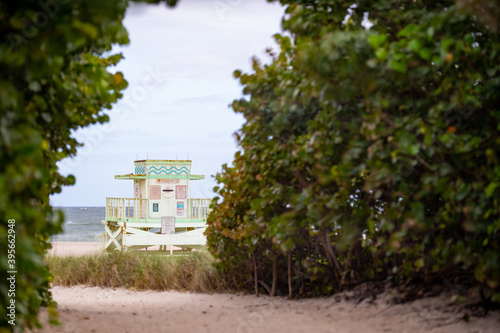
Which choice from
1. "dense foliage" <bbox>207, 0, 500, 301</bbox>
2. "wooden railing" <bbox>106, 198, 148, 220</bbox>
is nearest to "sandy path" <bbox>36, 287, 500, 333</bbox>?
"dense foliage" <bbox>207, 0, 500, 301</bbox>

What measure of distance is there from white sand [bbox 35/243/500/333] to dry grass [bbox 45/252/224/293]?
1278 millimetres

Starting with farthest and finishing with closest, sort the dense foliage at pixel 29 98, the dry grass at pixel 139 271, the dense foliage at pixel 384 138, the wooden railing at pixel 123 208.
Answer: the wooden railing at pixel 123 208, the dry grass at pixel 139 271, the dense foliage at pixel 384 138, the dense foliage at pixel 29 98

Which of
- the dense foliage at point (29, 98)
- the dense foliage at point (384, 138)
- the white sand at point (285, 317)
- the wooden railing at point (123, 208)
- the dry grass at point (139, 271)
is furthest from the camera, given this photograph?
the wooden railing at point (123, 208)

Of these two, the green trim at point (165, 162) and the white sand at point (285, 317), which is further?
the green trim at point (165, 162)

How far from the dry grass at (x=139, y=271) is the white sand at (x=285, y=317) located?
128cm

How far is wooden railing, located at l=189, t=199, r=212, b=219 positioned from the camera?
16.9m

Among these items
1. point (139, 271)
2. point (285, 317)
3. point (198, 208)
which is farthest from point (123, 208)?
point (285, 317)

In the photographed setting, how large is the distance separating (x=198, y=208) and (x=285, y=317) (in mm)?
13060

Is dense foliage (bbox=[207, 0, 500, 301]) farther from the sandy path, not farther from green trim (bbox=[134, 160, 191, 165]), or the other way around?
green trim (bbox=[134, 160, 191, 165])

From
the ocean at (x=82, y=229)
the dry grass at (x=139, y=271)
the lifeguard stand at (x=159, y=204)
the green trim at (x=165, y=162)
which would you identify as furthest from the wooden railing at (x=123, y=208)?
the ocean at (x=82, y=229)

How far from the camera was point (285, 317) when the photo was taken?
14.1 feet

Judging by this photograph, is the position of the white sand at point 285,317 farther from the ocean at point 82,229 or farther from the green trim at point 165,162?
the ocean at point 82,229

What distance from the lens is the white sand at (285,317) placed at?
3.67 metres

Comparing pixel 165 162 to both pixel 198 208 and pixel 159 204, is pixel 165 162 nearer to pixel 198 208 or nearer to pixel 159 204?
pixel 159 204
